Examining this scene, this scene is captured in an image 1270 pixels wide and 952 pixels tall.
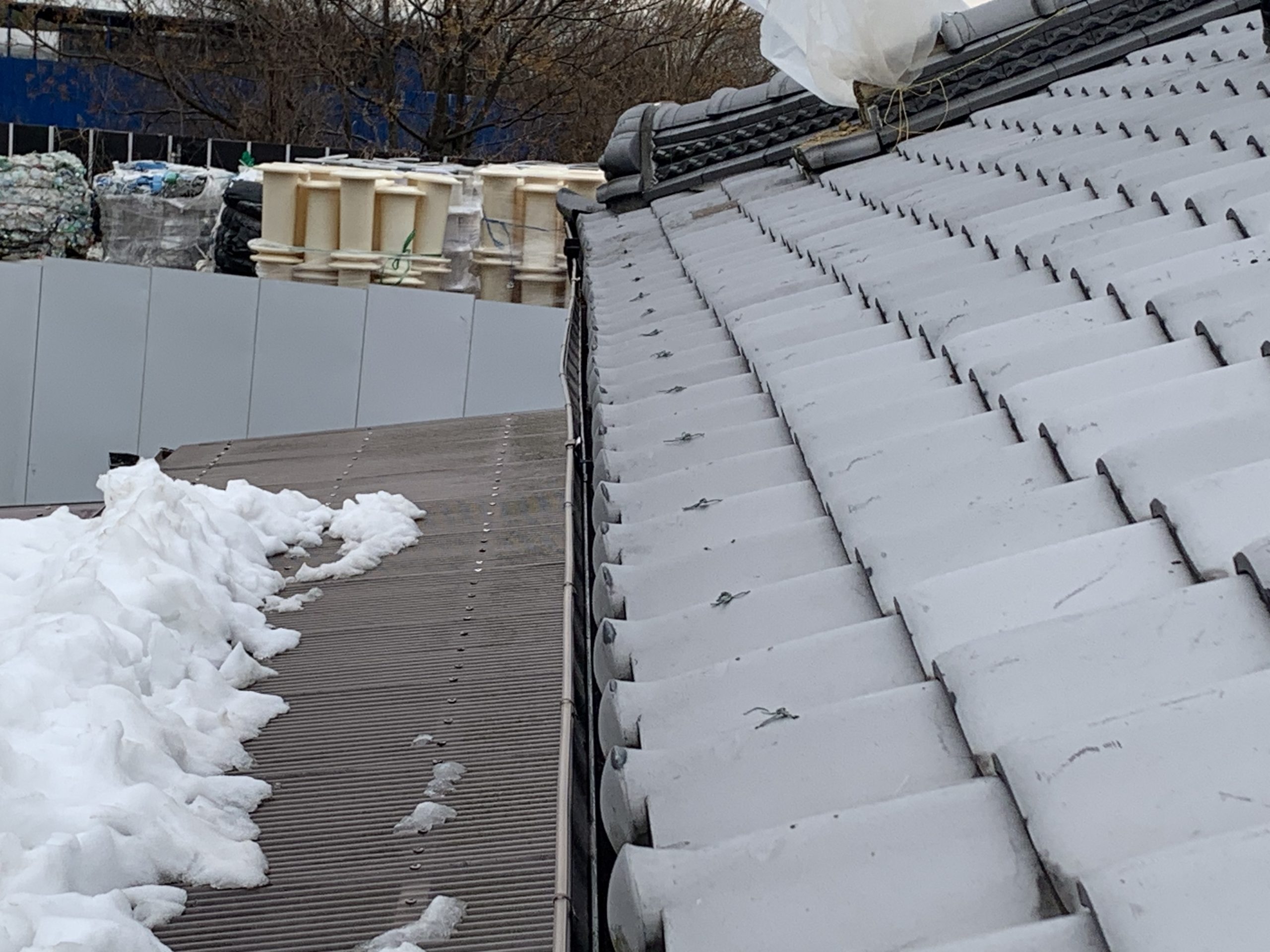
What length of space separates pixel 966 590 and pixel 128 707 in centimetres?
309

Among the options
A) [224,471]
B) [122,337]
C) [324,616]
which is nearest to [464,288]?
[122,337]

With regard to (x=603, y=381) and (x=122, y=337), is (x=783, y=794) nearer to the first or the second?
(x=603, y=381)

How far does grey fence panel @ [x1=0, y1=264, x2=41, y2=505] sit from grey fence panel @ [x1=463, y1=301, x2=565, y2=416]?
4.18 meters

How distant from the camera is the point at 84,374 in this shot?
1366cm

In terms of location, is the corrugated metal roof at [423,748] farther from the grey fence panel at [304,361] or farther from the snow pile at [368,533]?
the grey fence panel at [304,361]

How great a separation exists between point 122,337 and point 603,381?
1046 centimetres

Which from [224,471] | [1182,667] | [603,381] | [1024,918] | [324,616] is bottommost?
[1024,918]

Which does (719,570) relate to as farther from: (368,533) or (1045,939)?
(368,533)

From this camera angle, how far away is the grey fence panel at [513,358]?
43.6 ft

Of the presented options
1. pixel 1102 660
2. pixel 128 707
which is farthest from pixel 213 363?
pixel 1102 660

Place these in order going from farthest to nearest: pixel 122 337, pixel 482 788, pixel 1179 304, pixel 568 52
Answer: pixel 568 52
pixel 122 337
pixel 482 788
pixel 1179 304

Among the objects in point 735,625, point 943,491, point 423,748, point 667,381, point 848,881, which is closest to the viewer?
point 848,881

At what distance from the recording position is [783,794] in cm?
178

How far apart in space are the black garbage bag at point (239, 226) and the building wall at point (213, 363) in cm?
48
